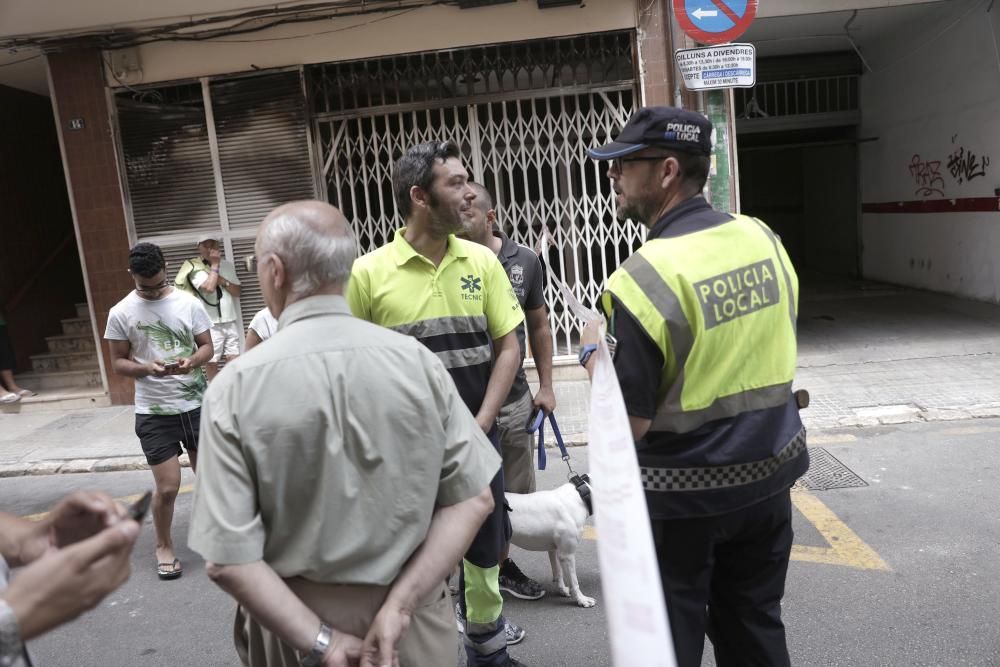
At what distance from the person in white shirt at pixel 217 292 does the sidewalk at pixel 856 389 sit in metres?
1.11

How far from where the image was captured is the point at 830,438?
19.0 ft

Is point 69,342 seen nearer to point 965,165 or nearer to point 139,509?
point 139,509

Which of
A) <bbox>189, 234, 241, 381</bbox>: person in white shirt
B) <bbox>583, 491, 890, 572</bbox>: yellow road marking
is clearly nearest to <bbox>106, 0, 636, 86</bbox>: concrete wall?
<bbox>189, 234, 241, 381</bbox>: person in white shirt

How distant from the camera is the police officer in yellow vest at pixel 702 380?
1.99 metres

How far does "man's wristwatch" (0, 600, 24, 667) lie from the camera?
1.21m

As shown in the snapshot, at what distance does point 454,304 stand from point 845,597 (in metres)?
2.22

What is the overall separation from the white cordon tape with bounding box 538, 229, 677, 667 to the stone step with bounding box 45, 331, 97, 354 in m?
9.24

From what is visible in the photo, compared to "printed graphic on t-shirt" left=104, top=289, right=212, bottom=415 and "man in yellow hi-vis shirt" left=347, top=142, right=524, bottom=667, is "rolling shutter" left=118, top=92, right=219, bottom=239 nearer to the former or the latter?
"printed graphic on t-shirt" left=104, top=289, right=212, bottom=415

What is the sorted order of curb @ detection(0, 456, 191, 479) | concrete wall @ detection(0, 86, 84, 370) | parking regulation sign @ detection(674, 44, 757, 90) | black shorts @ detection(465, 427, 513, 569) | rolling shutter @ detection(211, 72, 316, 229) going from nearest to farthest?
black shorts @ detection(465, 427, 513, 569) → parking regulation sign @ detection(674, 44, 757, 90) → curb @ detection(0, 456, 191, 479) → rolling shutter @ detection(211, 72, 316, 229) → concrete wall @ detection(0, 86, 84, 370)

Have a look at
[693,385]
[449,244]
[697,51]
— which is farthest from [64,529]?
[697,51]

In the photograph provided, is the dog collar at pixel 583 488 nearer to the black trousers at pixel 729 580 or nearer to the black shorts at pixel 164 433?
the black trousers at pixel 729 580

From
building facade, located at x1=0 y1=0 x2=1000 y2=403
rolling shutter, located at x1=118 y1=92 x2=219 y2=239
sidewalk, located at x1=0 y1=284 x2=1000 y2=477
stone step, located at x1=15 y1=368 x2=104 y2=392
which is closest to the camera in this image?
sidewalk, located at x1=0 y1=284 x2=1000 y2=477

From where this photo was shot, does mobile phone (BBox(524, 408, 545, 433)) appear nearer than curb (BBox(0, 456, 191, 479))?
Yes

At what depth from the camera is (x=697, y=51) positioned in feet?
16.5
